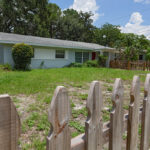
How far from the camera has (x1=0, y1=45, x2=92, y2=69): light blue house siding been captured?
11708mm

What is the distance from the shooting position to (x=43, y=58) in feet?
46.1

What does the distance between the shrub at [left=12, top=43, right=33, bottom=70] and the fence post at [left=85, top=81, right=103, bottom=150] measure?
10.5 m

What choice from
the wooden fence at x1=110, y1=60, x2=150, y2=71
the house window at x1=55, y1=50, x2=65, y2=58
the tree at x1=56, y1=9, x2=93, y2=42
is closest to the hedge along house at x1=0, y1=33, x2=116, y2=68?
the house window at x1=55, y1=50, x2=65, y2=58

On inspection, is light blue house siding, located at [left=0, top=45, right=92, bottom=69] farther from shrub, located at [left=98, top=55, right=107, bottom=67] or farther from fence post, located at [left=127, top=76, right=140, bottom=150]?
fence post, located at [left=127, top=76, right=140, bottom=150]

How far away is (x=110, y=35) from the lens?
1329 inches

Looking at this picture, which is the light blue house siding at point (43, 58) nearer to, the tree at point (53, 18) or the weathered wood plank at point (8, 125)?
Result: the weathered wood plank at point (8, 125)

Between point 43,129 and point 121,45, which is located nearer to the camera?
point 43,129

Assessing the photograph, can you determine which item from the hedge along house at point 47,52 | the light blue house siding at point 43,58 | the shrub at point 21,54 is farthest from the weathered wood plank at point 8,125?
the light blue house siding at point 43,58

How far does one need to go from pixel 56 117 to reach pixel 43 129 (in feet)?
5.36

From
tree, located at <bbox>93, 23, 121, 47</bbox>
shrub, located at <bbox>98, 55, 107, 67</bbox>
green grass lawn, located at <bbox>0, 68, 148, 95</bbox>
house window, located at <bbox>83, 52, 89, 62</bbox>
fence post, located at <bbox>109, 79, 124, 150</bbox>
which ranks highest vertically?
tree, located at <bbox>93, 23, 121, 47</bbox>

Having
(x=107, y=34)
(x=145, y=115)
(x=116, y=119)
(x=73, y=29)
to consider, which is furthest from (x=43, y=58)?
(x=107, y=34)

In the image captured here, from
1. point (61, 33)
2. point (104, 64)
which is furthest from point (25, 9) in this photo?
point (104, 64)

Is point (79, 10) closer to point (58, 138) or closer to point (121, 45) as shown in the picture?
point (121, 45)

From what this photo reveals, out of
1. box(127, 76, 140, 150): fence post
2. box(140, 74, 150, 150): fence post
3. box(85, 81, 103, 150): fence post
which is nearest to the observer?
box(85, 81, 103, 150): fence post
